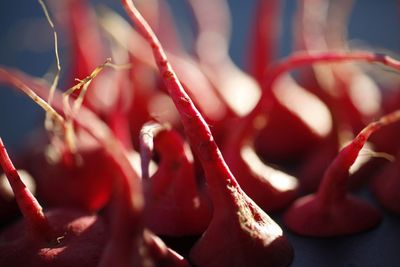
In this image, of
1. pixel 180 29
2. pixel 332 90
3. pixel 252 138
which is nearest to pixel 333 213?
pixel 252 138

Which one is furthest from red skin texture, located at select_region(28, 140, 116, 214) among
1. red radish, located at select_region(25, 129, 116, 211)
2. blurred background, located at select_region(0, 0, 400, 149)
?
blurred background, located at select_region(0, 0, 400, 149)

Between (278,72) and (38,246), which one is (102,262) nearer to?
(38,246)

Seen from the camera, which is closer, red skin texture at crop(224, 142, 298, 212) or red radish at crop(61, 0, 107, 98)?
red skin texture at crop(224, 142, 298, 212)

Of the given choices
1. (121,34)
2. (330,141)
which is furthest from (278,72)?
(121,34)

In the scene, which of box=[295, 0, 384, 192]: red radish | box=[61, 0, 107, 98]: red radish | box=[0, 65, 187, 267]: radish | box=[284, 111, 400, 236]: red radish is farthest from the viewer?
box=[61, 0, 107, 98]: red radish

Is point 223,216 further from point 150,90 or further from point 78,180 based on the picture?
point 150,90

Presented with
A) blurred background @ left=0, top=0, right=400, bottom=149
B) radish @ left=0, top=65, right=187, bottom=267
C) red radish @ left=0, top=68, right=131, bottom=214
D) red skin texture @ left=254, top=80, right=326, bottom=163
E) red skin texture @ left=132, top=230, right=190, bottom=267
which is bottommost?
blurred background @ left=0, top=0, right=400, bottom=149

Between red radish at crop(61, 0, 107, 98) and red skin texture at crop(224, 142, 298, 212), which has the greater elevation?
red radish at crop(61, 0, 107, 98)

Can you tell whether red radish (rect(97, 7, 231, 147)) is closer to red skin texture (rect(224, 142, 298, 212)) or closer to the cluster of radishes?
the cluster of radishes
